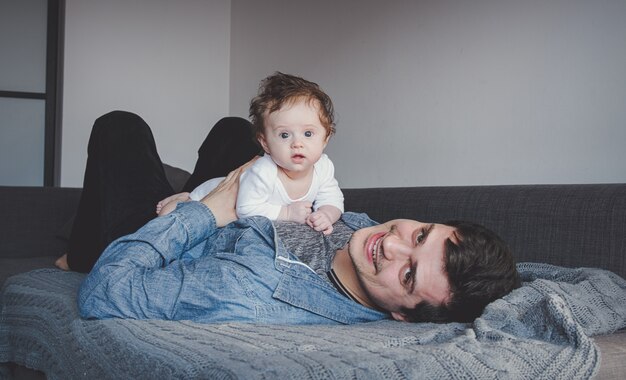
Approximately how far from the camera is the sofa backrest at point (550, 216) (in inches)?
66.8

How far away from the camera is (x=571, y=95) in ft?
7.48

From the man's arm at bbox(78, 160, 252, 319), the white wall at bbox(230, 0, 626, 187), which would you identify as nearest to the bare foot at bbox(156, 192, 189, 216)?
the man's arm at bbox(78, 160, 252, 319)


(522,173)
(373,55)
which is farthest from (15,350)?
(373,55)

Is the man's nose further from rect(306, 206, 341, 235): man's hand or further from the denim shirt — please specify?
rect(306, 206, 341, 235): man's hand

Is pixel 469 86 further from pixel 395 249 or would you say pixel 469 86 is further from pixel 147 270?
pixel 147 270

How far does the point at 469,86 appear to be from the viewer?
276 centimetres

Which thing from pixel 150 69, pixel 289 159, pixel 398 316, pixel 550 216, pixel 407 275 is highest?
pixel 150 69

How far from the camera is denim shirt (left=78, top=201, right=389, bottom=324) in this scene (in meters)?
1.49

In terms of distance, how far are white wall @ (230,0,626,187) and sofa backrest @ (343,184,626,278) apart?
0.39 meters

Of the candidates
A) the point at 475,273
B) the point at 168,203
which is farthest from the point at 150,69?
the point at 475,273

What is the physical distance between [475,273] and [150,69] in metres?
3.83

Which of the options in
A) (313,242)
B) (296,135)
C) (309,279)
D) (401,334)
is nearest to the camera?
(401,334)

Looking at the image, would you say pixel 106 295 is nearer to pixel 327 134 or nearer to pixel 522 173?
pixel 327 134

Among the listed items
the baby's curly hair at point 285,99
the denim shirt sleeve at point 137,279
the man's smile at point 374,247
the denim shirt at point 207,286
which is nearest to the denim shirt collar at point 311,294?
the denim shirt at point 207,286
